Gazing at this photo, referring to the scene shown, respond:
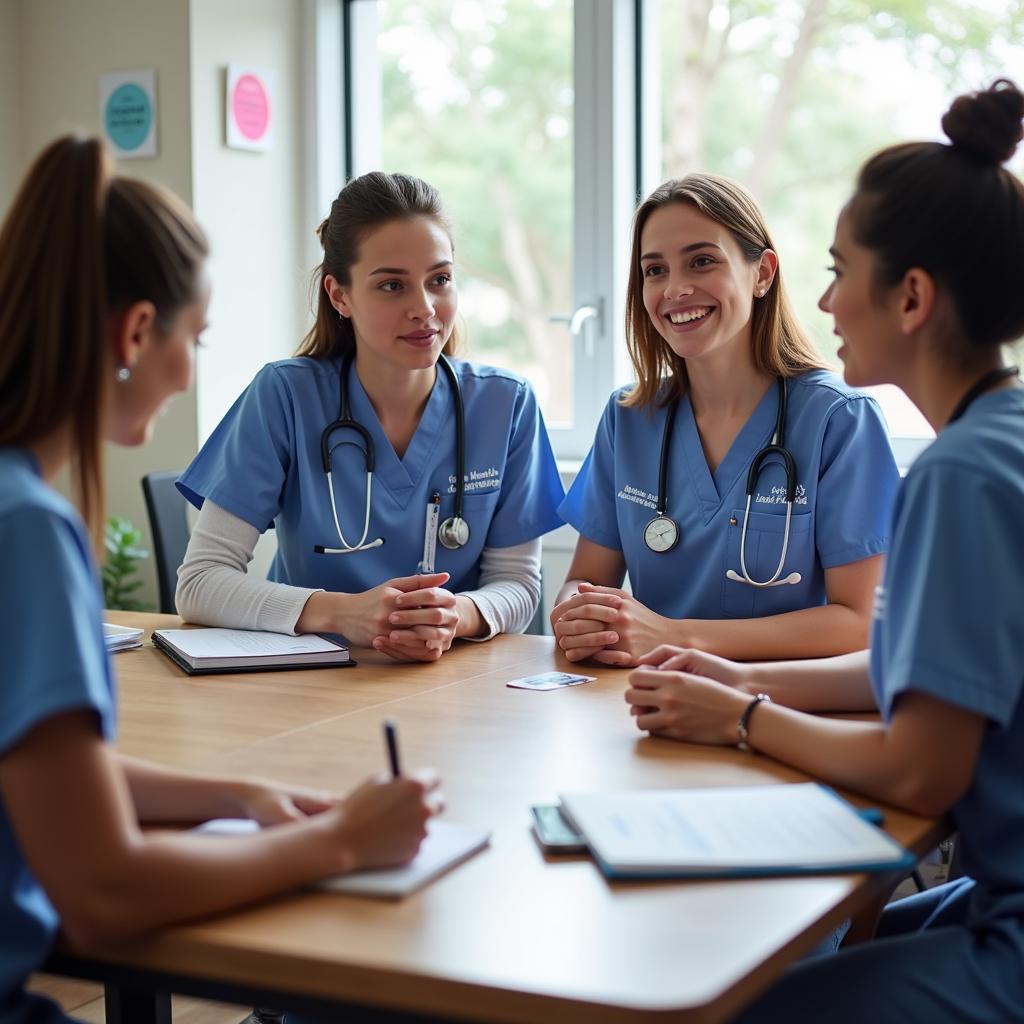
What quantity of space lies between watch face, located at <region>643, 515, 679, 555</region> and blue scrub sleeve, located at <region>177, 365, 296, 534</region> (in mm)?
593

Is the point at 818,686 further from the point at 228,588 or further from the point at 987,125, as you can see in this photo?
the point at 228,588

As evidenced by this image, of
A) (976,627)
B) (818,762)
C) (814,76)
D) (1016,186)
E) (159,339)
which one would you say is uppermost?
(814,76)

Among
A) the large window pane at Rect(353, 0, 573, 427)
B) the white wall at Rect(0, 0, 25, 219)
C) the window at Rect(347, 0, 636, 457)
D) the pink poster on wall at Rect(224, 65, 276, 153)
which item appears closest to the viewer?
the window at Rect(347, 0, 636, 457)

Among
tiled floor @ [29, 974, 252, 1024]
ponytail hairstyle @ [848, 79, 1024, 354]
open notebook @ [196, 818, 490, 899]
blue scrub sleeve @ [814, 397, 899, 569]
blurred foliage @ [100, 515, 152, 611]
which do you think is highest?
ponytail hairstyle @ [848, 79, 1024, 354]

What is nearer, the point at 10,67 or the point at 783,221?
the point at 10,67

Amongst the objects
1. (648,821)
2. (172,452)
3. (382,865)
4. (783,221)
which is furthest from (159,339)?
(783,221)

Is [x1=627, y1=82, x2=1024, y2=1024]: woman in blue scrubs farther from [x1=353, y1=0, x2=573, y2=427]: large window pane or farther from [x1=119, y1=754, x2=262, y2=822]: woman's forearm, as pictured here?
[x1=353, y1=0, x2=573, y2=427]: large window pane

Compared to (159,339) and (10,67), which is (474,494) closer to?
(159,339)

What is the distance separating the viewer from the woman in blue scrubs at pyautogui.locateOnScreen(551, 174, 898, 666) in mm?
1788

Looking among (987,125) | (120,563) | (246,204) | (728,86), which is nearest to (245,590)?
(987,125)

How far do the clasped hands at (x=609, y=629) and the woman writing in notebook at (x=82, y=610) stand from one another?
27.8 inches

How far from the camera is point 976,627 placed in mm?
1111

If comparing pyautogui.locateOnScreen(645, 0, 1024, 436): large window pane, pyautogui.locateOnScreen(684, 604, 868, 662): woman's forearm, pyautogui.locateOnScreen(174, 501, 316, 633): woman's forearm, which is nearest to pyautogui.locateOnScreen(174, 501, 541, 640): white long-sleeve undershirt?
pyautogui.locateOnScreen(174, 501, 316, 633): woman's forearm

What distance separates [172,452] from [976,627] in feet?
8.37
